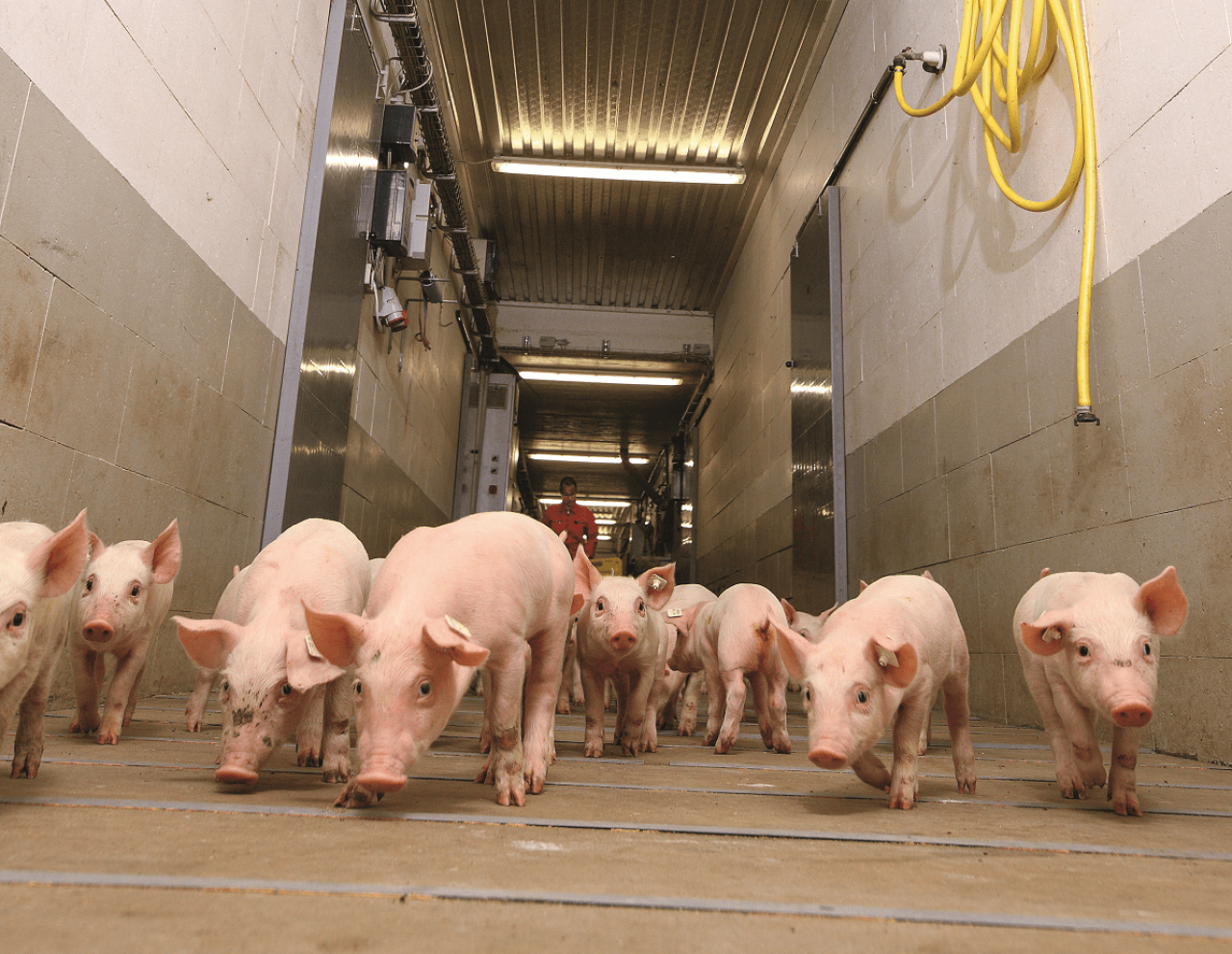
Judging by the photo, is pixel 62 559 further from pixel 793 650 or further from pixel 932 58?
pixel 932 58

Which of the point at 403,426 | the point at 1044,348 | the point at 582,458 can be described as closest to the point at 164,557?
the point at 1044,348

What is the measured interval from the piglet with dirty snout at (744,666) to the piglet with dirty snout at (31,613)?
242 centimetres

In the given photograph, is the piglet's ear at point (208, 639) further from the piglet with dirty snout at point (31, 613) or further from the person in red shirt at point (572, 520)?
the person in red shirt at point (572, 520)

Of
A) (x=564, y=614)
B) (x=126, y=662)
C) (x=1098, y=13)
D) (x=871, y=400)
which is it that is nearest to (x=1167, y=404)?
(x=1098, y=13)

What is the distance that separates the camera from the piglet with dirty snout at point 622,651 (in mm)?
3139

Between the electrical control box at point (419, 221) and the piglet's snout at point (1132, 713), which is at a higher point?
the electrical control box at point (419, 221)

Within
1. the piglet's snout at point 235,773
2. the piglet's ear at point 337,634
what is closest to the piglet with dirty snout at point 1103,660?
the piglet's ear at point 337,634

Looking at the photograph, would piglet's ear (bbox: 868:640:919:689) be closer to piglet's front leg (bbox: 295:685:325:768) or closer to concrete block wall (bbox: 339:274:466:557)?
piglet's front leg (bbox: 295:685:325:768)

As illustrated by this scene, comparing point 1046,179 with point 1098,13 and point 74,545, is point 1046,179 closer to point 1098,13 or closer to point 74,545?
point 1098,13

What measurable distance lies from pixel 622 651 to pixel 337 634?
1.34 m

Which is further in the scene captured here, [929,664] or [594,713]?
[594,713]

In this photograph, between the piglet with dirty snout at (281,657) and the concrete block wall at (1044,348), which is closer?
the piglet with dirty snout at (281,657)

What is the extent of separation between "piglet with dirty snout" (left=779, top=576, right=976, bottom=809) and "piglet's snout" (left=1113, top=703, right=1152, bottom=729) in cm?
50

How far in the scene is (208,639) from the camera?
2217 mm
